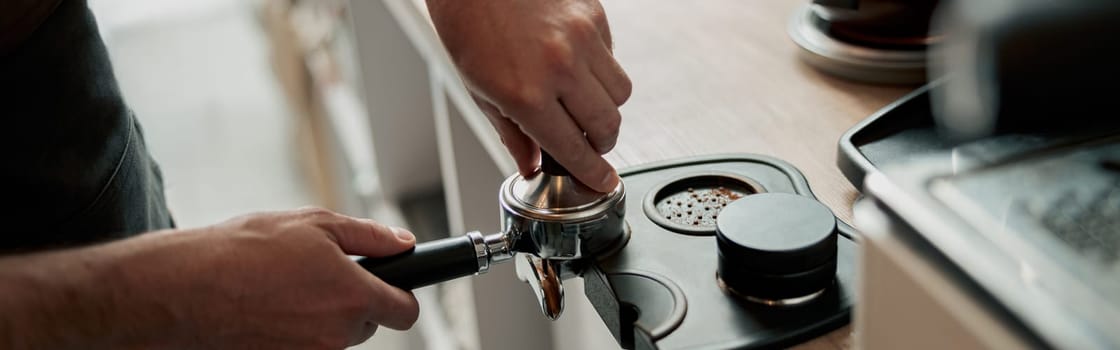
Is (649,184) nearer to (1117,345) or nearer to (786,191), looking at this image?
(786,191)

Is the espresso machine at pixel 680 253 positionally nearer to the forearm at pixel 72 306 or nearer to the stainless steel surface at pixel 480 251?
the stainless steel surface at pixel 480 251

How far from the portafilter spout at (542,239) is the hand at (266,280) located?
0.5 inches

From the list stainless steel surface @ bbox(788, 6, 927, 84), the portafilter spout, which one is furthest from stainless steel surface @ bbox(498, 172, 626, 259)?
stainless steel surface @ bbox(788, 6, 927, 84)

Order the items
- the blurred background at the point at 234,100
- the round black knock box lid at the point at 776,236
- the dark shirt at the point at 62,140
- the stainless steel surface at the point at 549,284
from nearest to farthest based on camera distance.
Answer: the round black knock box lid at the point at 776,236 < the stainless steel surface at the point at 549,284 < the dark shirt at the point at 62,140 < the blurred background at the point at 234,100

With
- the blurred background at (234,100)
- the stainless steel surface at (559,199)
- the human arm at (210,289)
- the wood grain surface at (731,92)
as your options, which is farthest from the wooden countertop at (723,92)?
the blurred background at (234,100)

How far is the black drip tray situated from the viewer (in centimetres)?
52

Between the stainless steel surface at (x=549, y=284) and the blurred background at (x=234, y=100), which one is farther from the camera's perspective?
the blurred background at (x=234, y=100)

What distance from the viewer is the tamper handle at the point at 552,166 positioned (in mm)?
603

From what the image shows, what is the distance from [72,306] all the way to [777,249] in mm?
386

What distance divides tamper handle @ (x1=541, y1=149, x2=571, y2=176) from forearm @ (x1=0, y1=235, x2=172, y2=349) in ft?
0.78

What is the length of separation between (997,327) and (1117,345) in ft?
0.11

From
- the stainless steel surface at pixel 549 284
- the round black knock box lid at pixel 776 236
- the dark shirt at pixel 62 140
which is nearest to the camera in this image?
the round black knock box lid at pixel 776 236

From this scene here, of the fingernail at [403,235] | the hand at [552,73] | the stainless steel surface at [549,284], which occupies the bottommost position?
the stainless steel surface at [549,284]

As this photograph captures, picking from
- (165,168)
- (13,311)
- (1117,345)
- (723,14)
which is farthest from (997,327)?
(165,168)
